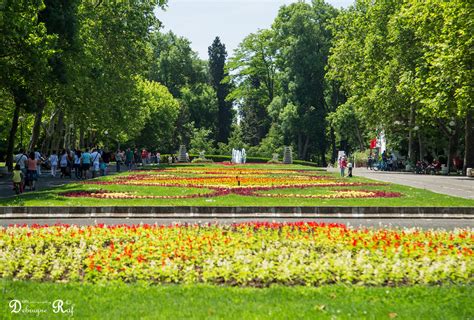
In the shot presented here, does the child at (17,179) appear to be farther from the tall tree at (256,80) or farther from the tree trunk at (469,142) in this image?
the tall tree at (256,80)

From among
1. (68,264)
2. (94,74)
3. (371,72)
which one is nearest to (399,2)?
(371,72)

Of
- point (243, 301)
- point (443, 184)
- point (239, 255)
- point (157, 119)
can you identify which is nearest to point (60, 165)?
point (443, 184)

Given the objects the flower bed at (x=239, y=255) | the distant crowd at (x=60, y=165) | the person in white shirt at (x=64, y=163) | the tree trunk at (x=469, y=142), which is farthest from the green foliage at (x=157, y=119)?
the flower bed at (x=239, y=255)

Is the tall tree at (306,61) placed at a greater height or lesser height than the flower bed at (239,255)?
greater

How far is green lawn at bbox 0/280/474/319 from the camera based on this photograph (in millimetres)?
7035

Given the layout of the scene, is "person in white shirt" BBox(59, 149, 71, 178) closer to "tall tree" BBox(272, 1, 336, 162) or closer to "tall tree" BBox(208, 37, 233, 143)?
"tall tree" BBox(272, 1, 336, 162)

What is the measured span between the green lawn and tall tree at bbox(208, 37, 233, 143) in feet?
338

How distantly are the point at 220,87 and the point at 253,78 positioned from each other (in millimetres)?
11325

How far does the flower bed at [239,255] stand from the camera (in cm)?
904

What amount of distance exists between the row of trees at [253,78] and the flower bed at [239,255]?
66.7 ft

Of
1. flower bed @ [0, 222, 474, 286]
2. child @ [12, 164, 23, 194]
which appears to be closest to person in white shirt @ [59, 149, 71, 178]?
child @ [12, 164, 23, 194]

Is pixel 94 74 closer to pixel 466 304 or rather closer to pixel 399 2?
pixel 399 2

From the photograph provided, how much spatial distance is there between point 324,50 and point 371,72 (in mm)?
24810

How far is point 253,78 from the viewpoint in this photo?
353 feet
